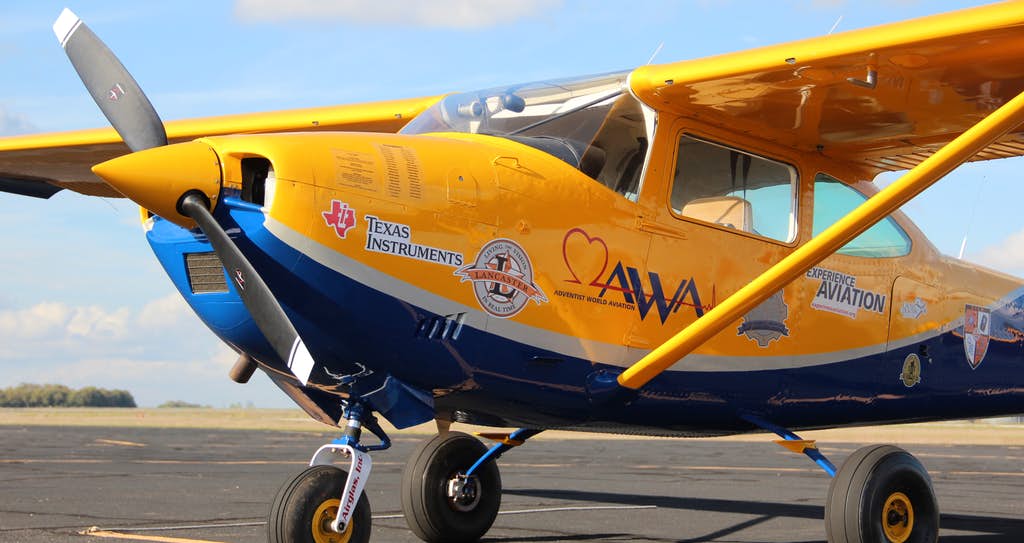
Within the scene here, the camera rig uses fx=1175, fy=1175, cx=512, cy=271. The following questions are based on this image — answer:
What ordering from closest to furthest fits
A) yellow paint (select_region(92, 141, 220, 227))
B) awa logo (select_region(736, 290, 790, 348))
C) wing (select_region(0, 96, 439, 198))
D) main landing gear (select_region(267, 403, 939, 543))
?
yellow paint (select_region(92, 141, 220, 227)), main landing gear (select_region(267, 403, 939, 543)), awa logo (select_region(736, 290, 790, 348)), wing (select_region(0, 96, 439, 198))

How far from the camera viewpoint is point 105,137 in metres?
9.78

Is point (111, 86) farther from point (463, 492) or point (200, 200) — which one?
point (463, 492)

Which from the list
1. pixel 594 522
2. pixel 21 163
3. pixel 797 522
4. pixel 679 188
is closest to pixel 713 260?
pixel 679 188

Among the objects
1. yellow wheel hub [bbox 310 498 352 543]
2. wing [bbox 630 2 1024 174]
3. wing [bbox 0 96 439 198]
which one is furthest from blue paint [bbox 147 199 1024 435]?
wing [bbox 0 96 439 198]

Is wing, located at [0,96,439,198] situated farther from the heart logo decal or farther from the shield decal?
the shield decal

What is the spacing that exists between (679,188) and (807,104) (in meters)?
0.94

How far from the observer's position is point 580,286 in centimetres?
627

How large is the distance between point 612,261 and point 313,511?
2082mm

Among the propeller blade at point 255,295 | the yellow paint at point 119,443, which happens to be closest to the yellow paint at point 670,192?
the propeller blade at point 255,295

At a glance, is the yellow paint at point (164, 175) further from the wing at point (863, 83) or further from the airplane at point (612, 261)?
the wing at point (863, 83)

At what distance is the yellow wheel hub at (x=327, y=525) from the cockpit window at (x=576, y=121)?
87.7 inches

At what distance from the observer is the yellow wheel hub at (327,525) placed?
5.62m

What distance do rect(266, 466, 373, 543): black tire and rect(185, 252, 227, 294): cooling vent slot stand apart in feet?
3.29

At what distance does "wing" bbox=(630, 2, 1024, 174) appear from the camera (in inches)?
244
